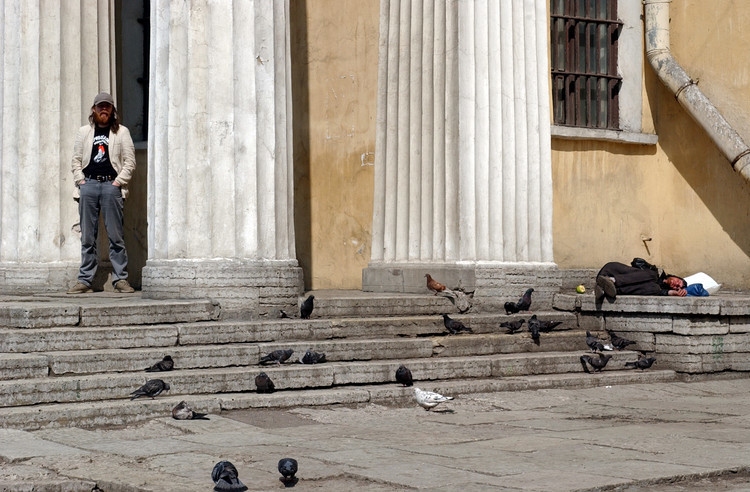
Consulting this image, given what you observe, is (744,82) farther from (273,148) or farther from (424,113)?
(273,148)

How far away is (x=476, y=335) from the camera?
432 inches

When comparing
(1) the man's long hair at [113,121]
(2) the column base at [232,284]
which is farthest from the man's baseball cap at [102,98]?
(2) the column base at [232,284]

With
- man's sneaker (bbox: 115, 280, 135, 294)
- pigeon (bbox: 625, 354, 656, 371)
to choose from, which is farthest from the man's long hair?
pigeon (bbox: 625, 354, 656, 371)

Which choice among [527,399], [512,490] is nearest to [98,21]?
[527,399]

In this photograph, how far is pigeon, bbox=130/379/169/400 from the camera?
8.44m

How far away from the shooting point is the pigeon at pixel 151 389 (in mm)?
8438

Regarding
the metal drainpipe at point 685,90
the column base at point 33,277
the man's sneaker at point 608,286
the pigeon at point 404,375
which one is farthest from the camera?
the metal drainpipe at point 685,90

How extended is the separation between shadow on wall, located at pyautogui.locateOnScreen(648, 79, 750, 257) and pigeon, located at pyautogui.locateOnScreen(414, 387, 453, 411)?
6826mm

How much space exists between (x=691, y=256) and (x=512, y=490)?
9636 mm

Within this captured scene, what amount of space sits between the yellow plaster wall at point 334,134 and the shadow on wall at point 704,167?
3939 millimetres

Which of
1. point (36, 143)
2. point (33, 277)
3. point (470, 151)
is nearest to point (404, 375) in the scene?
point (470, 151)

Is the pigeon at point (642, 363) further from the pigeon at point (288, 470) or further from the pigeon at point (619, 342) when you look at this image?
the pigeon at point (288, 470)

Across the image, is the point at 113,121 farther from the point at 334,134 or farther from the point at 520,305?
the point at 520,305

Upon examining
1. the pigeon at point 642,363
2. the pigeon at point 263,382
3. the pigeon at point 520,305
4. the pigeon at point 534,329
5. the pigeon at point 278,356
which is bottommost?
the pigeon at point 642,363
